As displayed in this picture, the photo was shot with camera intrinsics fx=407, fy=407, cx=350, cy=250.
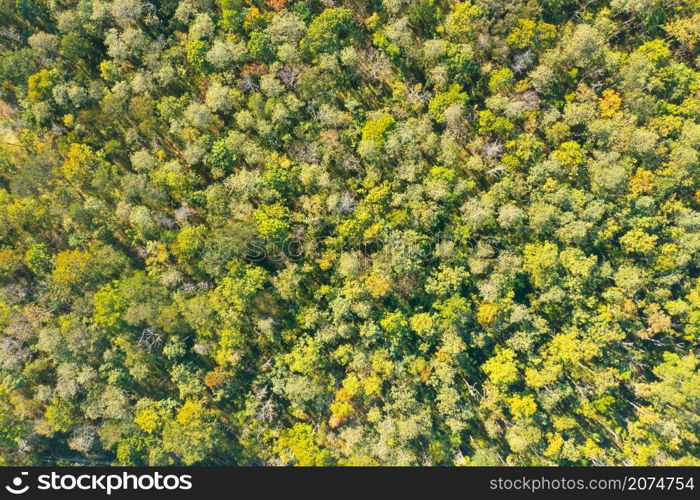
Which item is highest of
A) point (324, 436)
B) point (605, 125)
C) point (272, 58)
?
point (272, 58)

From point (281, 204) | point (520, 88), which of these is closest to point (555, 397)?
point (520, 88)

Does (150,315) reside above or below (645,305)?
above

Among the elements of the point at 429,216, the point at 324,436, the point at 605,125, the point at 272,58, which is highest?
the point at 272,58

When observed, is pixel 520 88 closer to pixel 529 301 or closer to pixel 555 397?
pixel 529 301

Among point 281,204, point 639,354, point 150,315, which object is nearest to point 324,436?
point 150,315

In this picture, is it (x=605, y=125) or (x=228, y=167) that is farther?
(x=228, y=167)

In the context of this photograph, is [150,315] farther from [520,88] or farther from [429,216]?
[520,88]
